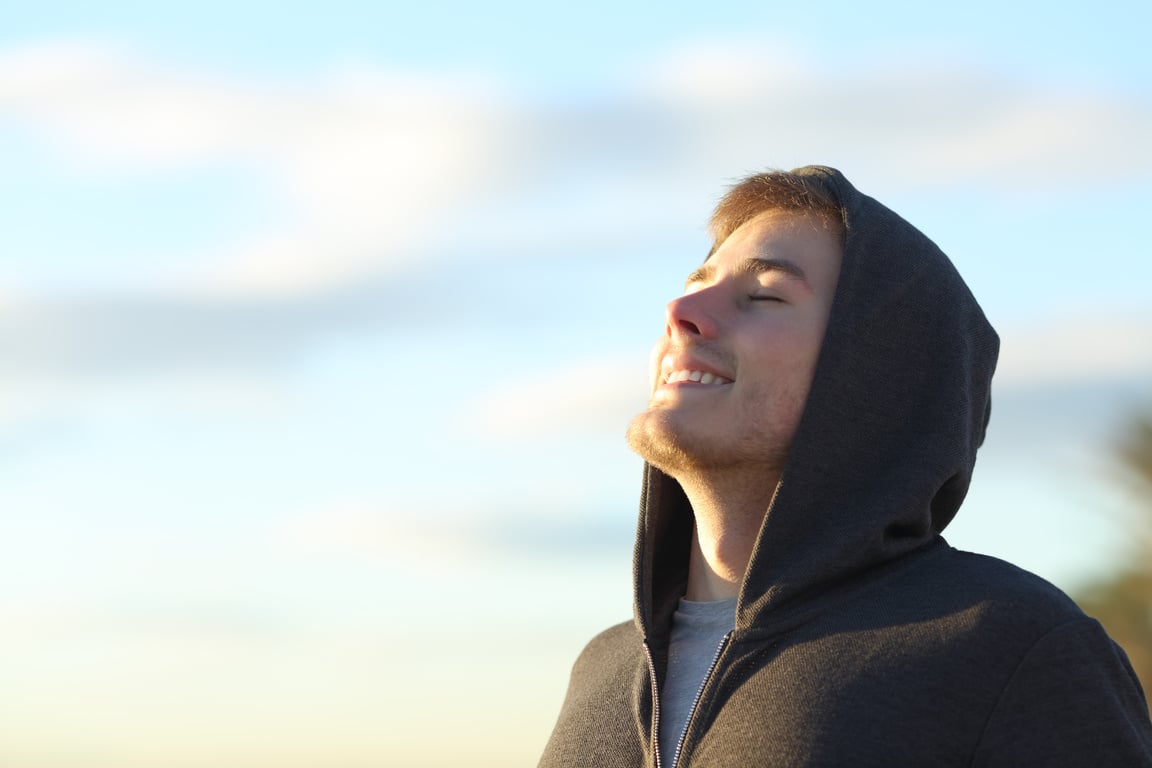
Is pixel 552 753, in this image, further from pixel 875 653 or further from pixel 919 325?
pixel 919 325

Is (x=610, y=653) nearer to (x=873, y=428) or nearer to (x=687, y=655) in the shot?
(x=687, y=655)

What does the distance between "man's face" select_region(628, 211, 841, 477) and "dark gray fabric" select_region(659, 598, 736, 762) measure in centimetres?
39

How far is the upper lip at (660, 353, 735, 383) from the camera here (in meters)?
3.70

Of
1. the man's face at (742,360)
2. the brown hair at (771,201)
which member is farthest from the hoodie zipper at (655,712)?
the brown hair at (771,201)

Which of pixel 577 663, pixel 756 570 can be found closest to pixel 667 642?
pixel 756 570

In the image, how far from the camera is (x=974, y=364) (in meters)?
3.86

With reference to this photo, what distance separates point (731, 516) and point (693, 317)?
0.55 meters

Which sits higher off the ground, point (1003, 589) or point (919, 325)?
point (919, 325)

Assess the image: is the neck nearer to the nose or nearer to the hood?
the hood

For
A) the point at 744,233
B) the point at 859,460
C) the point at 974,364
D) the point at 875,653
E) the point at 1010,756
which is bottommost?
the point at 1010,756

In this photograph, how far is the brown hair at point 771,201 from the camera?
13.1 feet

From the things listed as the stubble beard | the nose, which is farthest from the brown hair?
the stubble beard

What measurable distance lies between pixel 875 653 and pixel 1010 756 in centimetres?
38

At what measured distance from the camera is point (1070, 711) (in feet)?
9.84
